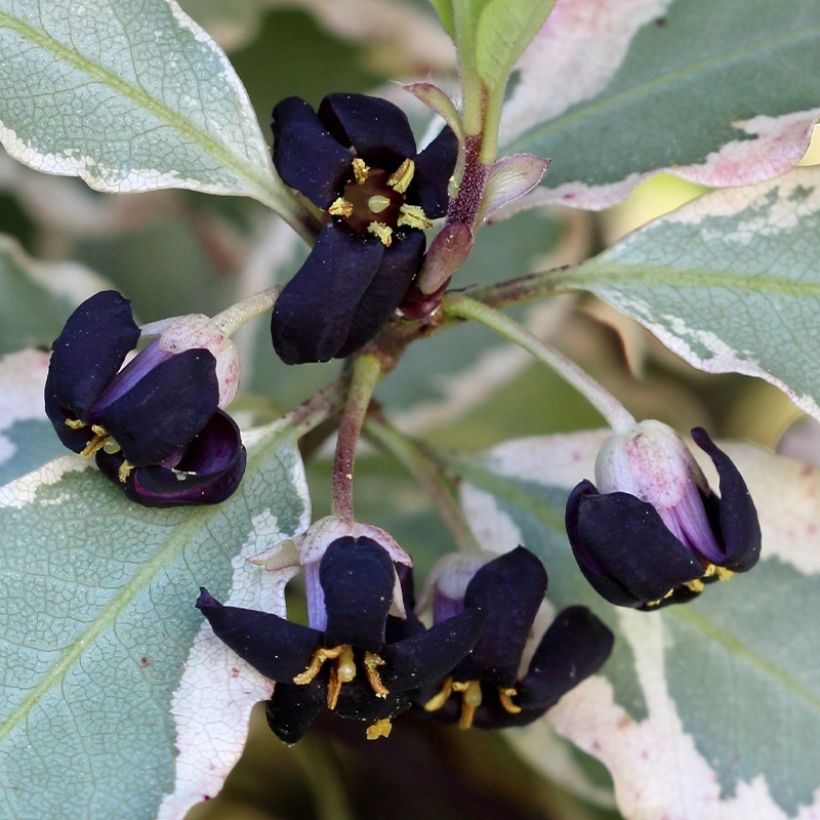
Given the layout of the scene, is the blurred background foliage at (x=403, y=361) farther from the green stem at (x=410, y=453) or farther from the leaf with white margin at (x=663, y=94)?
the leaf with white margin at (x=663, y=94)

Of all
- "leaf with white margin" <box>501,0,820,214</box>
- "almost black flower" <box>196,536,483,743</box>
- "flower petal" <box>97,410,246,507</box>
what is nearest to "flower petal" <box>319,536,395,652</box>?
"almost black flower" <box>196,536,483,743</box>

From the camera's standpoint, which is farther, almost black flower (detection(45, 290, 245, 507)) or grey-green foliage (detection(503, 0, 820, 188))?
grey-green foliage (detection(503, 0, 820, 188))

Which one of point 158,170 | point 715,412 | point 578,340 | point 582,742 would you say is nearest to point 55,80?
point 158,170

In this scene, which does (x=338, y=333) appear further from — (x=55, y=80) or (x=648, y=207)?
(x=648, y=207)

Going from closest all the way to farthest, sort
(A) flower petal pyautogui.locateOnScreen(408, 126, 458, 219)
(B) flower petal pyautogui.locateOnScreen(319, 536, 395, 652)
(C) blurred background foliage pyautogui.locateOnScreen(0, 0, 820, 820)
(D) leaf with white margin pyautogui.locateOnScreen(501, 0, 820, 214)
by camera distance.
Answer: (B) flower petal pyautogui.locateOnScreen(319, 536, 395, 652) < (A) flower petal pyautogui.locateOnScreen(408, 126, 458, 219) < (D) leaf with white margin pyautogui.locateOnScreen(501, 0, 820, 214) < (C) blurred background foliage pyautogui.locateOnScreen(0, 0, 820, 820)

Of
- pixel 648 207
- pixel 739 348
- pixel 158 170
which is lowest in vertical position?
pixel 648 207

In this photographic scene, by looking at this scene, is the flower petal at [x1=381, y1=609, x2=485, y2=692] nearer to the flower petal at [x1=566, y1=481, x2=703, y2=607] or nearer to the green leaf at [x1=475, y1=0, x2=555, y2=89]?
the flower petal at [x1=566, y1=481, x2=703, y2=607]

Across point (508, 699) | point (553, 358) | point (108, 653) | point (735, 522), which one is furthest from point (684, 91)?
point (108, 653)
